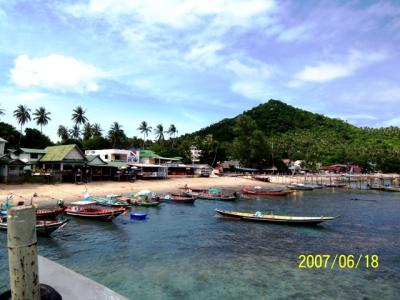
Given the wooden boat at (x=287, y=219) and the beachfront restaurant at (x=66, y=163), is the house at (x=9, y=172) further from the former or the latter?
the wooden boat at (x=287, y=219)

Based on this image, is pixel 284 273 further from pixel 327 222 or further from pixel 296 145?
pixel 296 145

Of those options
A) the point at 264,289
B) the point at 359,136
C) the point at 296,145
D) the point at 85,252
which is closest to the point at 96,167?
the point at 85,252

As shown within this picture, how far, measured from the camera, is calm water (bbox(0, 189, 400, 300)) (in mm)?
17312

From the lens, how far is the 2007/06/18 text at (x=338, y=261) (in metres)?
21.4

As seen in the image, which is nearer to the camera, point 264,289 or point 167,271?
point 264,289

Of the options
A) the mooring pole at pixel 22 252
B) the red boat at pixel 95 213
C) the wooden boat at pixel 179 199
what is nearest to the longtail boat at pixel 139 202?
the wooden boat at pixel 179 199

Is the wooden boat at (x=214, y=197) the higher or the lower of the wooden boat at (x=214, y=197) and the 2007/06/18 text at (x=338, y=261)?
the higher

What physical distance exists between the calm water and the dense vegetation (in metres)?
65.7

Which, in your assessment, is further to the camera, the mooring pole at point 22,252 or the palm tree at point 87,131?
the palm tree at point 87,131

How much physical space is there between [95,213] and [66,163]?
31882 millimetres

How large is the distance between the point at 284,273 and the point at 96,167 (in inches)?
2178

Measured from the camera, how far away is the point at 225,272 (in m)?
19.8
